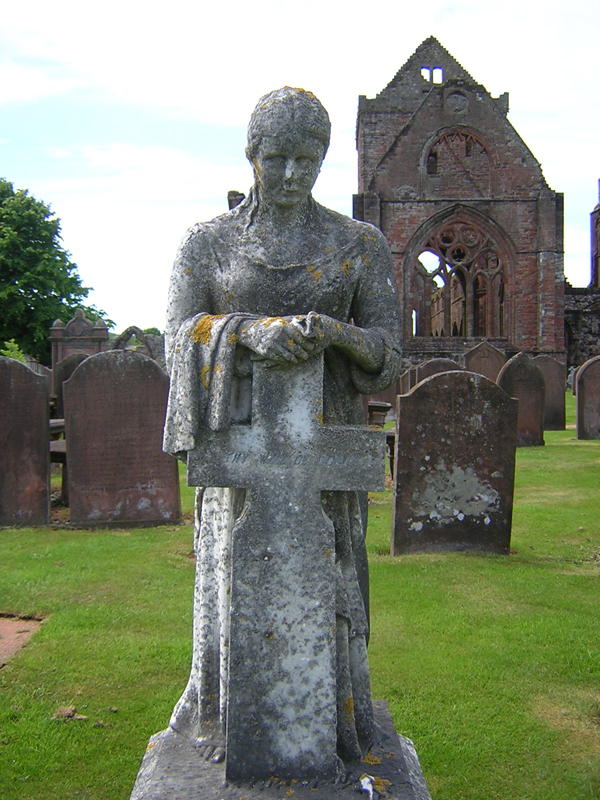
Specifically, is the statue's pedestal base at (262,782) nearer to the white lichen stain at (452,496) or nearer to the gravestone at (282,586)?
the gravestone at (282,586)

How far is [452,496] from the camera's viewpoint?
7223 mm

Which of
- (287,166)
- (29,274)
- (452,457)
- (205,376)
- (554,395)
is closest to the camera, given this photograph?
(205,376)

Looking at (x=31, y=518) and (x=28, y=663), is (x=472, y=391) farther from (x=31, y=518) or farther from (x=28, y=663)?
(x=31, y=518)

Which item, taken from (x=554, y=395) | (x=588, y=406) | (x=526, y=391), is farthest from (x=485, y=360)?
(x=526, y=391)

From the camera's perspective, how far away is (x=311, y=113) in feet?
8.47

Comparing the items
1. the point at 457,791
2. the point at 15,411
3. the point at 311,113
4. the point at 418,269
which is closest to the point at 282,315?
the point at 311,113

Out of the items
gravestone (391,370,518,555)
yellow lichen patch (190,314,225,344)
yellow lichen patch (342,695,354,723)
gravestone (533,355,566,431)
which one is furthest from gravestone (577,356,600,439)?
yellow lichen patch (190,314,225,344)

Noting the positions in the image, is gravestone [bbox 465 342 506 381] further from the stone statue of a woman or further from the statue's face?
the statue's face

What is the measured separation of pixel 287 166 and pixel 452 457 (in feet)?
16.3

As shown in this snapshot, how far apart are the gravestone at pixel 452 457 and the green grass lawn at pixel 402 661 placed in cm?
36

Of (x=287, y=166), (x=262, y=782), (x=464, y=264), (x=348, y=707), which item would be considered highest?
(x=464, y=264)

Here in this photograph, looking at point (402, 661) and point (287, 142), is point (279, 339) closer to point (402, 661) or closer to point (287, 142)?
point (287, 142)

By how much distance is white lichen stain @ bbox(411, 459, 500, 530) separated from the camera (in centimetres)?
717

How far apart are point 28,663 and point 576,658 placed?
138 inches
